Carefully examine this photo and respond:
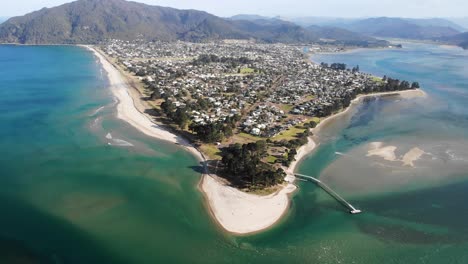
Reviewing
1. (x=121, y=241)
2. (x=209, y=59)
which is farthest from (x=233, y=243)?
(x=209, y=59)

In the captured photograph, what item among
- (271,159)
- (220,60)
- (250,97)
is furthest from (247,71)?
(271,159)

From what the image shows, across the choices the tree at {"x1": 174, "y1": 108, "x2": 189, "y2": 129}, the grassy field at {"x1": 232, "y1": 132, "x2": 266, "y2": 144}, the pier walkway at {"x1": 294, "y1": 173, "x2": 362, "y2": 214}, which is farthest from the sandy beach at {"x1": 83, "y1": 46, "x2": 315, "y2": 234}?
the tree at {"x1": 174, "y1": 108, "x2": 189, "y2": 129}

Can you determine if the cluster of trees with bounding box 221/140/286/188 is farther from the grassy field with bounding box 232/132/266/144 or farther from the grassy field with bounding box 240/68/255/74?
the grassy field with bounding box 240/68/255/74

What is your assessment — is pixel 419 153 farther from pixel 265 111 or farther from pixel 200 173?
pixel 200 173

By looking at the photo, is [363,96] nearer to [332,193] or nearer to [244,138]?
[244,138]

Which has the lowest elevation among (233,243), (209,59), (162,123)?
(233,243)

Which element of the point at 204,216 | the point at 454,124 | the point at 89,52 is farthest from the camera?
the point at 89,52

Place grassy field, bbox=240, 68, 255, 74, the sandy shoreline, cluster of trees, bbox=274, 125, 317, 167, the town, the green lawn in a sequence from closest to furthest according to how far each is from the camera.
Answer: cluster of trees, bbox=274, 125, 317, 167 < the green lawn < the town < the sandy shoreline < grassy field, bbox=240, 68, 255, 74
